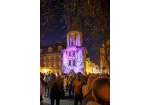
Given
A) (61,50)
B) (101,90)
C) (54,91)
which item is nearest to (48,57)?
(54,91)

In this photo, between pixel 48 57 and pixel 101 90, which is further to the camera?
pixel 48 57

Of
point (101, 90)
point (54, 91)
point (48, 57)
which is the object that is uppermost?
point (48, 57)

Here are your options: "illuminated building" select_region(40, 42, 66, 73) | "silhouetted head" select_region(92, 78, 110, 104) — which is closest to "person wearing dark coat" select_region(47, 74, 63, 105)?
"illuminated building" select_region(40, 42, 66, 73)

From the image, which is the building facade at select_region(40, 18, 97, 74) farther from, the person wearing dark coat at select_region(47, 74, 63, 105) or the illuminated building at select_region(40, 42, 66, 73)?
the person wearing dark coat at select_region(47, 74, 63, 105)

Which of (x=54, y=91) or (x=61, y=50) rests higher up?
(x=61, y=50)

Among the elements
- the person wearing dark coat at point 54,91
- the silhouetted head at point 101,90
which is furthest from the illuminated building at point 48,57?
the silhouetted head at point 101,90

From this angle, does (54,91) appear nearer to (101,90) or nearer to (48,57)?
(101,90)

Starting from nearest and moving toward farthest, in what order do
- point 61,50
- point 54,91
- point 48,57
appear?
point 54,91, point 48,57, point 61,50
